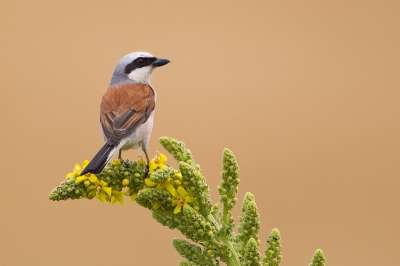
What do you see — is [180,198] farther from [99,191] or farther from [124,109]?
[124,109]

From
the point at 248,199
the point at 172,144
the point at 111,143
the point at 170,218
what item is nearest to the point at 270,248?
the point at 248,199

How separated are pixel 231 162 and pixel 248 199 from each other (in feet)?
0.28

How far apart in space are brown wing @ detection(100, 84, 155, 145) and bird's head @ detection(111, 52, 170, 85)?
12cm

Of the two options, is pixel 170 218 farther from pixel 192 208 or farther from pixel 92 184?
pixel 92 184

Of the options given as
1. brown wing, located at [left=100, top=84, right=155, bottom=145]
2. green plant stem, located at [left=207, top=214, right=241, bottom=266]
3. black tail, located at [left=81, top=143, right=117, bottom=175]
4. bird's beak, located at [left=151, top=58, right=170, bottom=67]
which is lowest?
green plant stem, located at [left=207, top=214, right=241, bottom=266]

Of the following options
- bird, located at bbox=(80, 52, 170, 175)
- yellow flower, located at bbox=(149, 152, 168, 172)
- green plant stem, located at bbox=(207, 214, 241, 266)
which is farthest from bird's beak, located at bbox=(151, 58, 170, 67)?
green plant stem, located at bbox=(207, 214, 241, 266)

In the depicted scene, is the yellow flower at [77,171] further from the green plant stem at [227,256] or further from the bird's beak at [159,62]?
the bird's beak at [159,62]

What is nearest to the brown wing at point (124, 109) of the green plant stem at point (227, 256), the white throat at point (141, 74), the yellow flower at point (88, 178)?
the white throat at point (141, 74)

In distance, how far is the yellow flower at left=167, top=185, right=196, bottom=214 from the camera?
98cm

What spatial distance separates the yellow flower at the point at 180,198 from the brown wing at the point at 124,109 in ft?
1.91

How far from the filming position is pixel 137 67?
7.14 ft

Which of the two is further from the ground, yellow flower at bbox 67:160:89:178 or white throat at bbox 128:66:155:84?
white throat at bbox 128:66:155:84

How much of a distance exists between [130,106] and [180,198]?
3.03 ft

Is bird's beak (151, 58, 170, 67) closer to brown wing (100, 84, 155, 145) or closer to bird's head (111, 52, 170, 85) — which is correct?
bird's head (111, 52, 170, 85)
